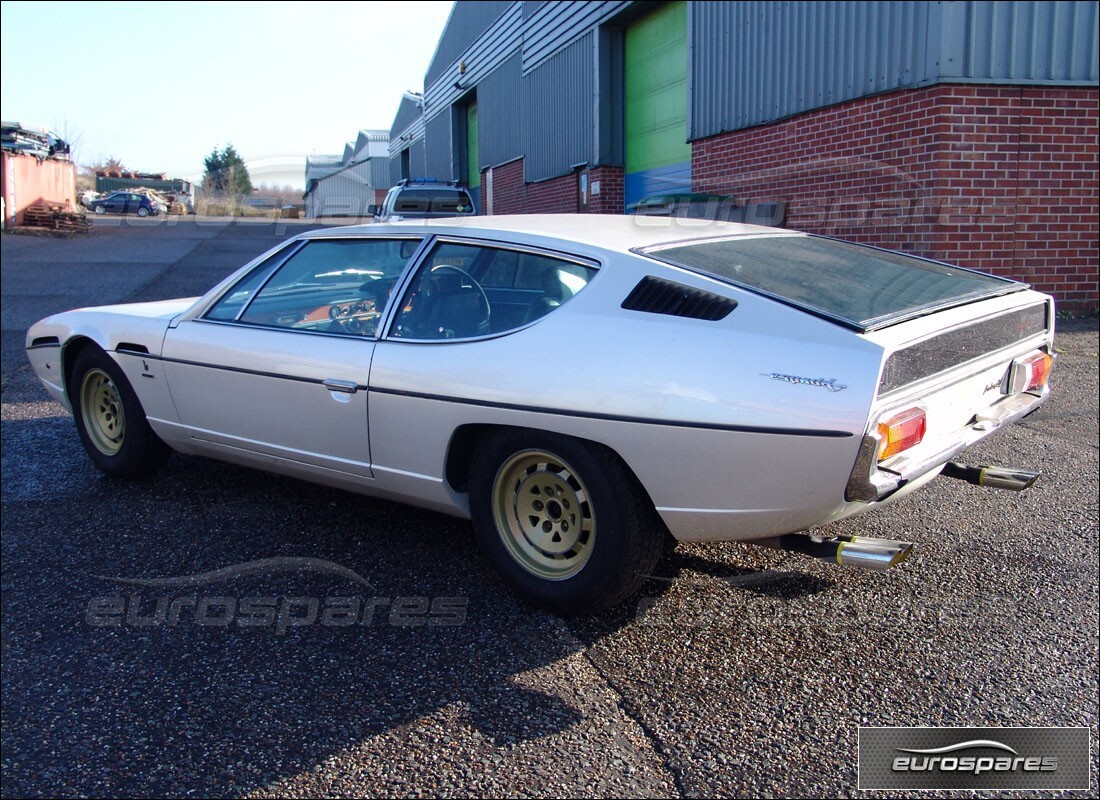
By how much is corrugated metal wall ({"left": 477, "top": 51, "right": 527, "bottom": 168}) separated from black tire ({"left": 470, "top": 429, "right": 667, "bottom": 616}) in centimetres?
1697

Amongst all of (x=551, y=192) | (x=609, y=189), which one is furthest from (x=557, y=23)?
(x=609, y=189)

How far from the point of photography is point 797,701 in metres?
2.64

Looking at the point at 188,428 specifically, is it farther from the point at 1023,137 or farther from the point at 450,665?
the point at 1023,137

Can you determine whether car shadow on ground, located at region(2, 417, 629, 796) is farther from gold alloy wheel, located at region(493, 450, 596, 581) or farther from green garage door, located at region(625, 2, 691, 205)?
green garage door, located at region(625, 2, 691, 205)

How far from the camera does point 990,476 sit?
3.35 meters

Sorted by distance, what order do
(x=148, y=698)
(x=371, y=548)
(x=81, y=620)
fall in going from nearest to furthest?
(x=148, y=698), (x=81, y=620), (x=371, y=548)

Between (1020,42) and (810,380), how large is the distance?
7092mm

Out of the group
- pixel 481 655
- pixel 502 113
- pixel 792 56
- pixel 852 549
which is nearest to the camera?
pixel 852 549

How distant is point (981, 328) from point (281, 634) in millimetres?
2609

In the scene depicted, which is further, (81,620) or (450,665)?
(81,620)

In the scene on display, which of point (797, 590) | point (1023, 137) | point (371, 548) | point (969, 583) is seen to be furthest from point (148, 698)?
point (1023, 137)

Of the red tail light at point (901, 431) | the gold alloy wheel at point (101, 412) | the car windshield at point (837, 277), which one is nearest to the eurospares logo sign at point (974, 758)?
the red tail light at point (901, 431)

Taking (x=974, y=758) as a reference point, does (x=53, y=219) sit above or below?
above

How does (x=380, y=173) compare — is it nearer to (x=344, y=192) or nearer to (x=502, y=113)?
(x=344, y=192)
